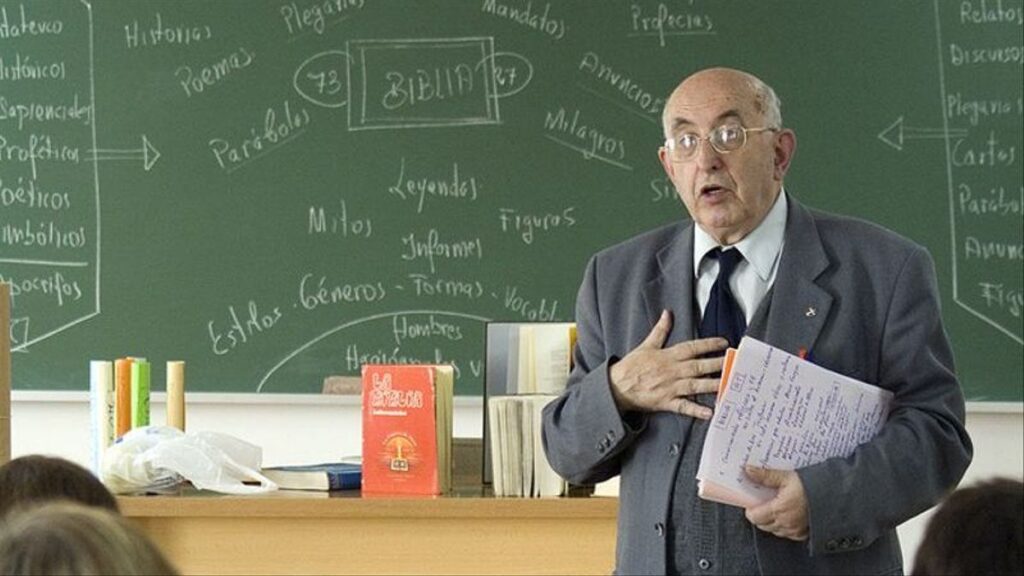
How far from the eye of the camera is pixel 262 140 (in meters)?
5.02

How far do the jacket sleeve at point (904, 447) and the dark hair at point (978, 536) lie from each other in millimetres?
619

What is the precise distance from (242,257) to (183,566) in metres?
1.70

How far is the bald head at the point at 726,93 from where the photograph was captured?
2.44 m

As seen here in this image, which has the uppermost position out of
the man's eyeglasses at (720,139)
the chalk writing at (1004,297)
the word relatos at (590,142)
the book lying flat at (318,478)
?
the word relatos at (590,142)

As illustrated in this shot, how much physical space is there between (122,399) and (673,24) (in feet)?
6.73

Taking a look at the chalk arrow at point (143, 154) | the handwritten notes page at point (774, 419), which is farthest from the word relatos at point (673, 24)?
the handwritten notes page at point (774, 419)

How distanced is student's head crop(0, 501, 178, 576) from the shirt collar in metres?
1.14

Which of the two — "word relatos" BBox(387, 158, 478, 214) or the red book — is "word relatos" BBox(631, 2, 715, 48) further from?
the red book

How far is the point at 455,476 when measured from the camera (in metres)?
3.69

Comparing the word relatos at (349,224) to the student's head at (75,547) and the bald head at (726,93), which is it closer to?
the bald head at (726,93)

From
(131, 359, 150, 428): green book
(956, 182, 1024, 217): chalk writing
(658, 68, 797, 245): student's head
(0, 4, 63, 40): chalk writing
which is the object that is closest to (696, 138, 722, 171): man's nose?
(658, 68, 797, 245): student's head

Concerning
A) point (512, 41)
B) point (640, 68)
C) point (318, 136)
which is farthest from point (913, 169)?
point (318, 136)

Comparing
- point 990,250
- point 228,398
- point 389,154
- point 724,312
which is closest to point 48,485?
point 724,312

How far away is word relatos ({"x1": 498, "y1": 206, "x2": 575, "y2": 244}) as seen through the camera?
494cm
